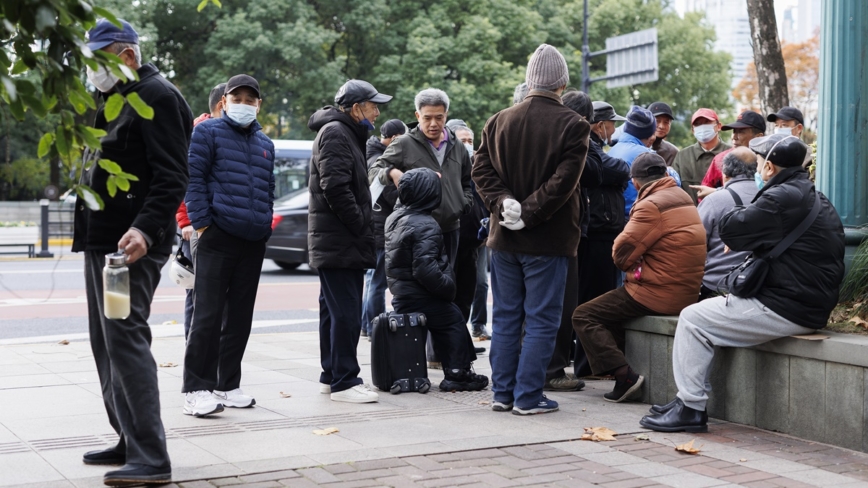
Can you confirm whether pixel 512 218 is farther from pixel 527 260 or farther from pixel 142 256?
pixel 142 256

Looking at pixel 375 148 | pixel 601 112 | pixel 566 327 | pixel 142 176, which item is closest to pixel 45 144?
pixel 142 176

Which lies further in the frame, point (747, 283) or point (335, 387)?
point (335, 387)

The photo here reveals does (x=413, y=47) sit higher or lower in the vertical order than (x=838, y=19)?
higher

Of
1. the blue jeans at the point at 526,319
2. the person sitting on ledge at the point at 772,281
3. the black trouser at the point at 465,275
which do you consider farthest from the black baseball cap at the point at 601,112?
the person sitting on ledge at the point at 772,281

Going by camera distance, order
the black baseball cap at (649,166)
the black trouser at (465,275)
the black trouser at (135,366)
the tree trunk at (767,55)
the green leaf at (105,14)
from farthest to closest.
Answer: the tree trunk at (767,55), the black trouser at (465,275), the black baseball cap at (649,166), the black trouser at (135,366), the green leaf at (105,14)

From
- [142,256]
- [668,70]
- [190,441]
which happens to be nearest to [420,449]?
[190,441]

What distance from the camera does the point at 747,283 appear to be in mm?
5473

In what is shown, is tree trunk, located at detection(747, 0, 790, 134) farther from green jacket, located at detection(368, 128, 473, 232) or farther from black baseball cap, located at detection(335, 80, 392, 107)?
black baseball cap, located at detection(335, 80, 392, 107)

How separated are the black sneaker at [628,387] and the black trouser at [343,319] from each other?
166cm

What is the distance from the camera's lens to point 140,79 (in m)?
4.62

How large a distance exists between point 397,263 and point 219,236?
53.9 inches

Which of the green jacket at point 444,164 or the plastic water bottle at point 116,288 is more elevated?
the green jacket at point 444,164

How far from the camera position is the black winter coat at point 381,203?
8.25 m

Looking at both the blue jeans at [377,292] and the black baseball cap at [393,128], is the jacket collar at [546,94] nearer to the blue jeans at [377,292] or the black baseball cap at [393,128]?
the black baseball cap at [393,128]
